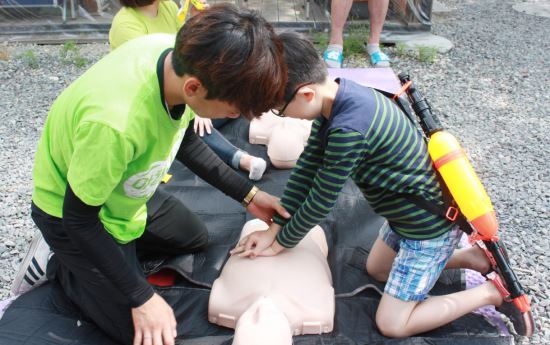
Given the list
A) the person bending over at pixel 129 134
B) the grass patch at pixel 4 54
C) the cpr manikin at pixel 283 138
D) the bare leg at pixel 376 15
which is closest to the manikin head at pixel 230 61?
the person bending over at pixel 129 134

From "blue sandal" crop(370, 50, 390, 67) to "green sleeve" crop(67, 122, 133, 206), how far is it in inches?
122

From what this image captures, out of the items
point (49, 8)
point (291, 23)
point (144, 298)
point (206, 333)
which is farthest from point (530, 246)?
point (49, 8)

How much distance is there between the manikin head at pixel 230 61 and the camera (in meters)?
1.08

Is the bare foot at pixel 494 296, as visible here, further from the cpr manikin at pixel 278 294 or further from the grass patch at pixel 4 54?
the grass patch at pixel 4 54

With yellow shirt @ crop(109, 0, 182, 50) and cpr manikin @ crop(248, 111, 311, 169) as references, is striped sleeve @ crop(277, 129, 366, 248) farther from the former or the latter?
yellow shirt @ crop(109, 0, 182, 50)

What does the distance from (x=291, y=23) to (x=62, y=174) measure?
3.70 meters

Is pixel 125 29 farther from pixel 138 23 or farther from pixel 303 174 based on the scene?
pixel 303 174

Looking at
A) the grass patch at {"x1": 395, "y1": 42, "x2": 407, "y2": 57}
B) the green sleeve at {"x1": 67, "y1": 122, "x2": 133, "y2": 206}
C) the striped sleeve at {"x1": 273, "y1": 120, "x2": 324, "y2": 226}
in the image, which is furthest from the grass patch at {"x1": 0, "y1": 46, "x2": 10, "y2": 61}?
the green sleeve at {"x1": 67, "y1": 122, "x2": 133, "y2": 206}

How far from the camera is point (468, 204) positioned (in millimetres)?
1544

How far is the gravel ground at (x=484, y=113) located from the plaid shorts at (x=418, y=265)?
45 cm

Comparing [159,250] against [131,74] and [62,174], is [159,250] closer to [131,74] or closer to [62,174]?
[62,174]

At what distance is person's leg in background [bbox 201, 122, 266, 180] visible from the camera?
95.7 inches

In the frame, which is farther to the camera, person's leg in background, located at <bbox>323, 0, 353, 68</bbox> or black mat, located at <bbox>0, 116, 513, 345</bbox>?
person's leg in background, located at <bbox>323, 0, 353, 68</bbox>

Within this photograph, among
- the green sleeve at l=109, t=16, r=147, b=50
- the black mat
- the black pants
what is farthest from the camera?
the green sleeve at l=109, t=16, r=147, b=50
